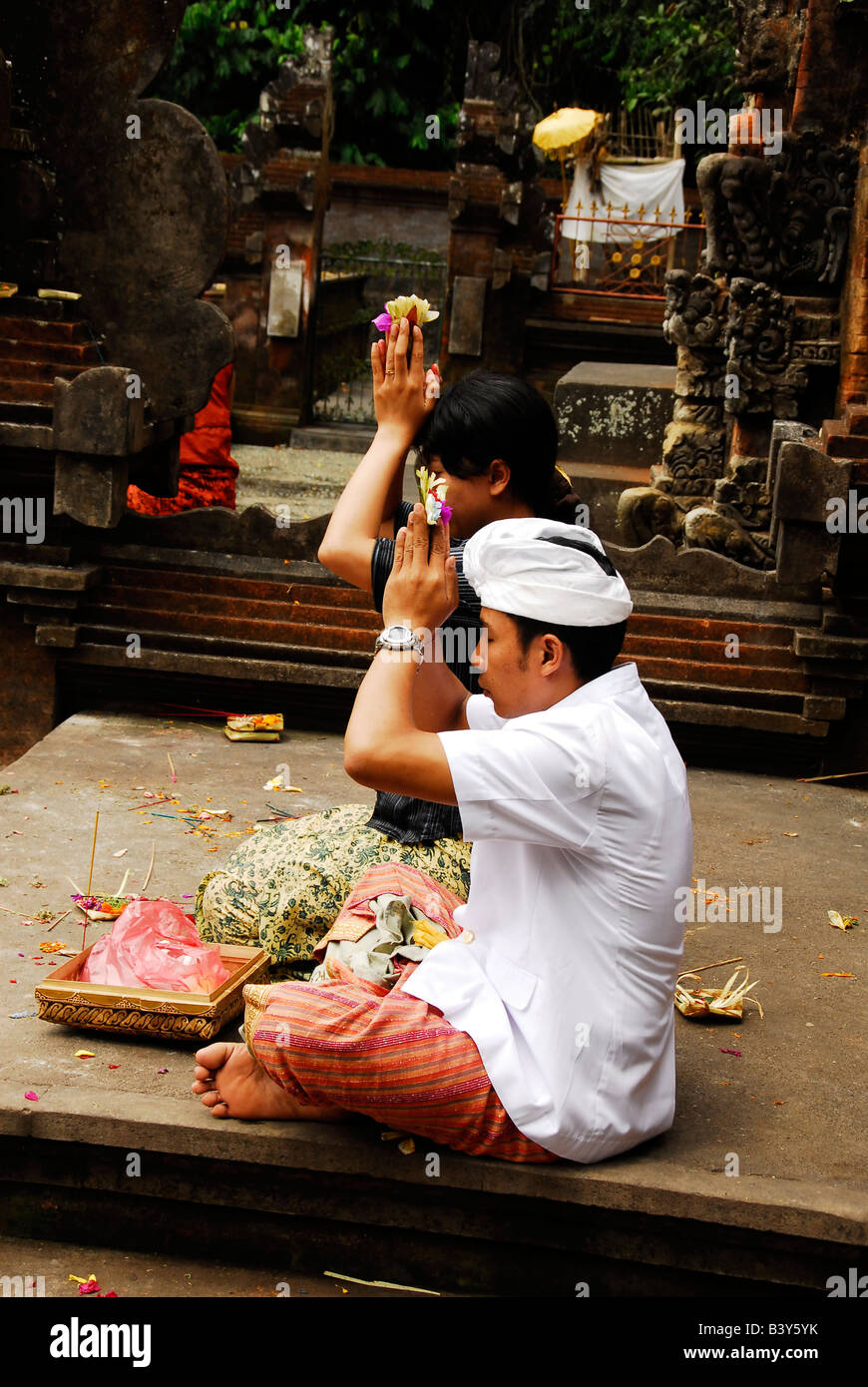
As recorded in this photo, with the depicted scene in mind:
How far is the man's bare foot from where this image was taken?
2.82 metres

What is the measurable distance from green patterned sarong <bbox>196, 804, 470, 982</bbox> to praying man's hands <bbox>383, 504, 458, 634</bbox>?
962mm

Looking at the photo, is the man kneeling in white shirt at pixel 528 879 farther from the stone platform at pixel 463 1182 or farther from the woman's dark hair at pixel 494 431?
the woman's dark hair at pixel 494 431

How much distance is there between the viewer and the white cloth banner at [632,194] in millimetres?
20344

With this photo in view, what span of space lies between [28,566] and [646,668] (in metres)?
2.47

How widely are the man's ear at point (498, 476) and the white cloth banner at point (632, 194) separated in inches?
712

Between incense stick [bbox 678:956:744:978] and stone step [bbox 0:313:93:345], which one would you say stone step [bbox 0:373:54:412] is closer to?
stone step [bbox 0:313:93:345]

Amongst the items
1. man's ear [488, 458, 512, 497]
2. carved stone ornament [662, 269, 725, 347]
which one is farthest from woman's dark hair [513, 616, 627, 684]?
carved stone ornament [662, 269, 725, 347]

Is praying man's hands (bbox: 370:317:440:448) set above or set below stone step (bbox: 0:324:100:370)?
below

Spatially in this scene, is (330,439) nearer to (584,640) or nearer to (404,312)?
(404,312)

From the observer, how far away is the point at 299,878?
3.38 m

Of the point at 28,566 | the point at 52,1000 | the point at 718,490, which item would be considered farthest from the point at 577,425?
the point at 52,1000

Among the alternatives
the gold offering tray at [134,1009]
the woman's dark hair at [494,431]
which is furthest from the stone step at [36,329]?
the gold offering tray at [134,1009]

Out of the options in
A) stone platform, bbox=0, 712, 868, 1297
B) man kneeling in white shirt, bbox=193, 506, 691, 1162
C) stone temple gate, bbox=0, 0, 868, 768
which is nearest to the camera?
man kneeling in white shirt, bbox=193, 506, 691, 1162

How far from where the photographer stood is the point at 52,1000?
10.2ft
